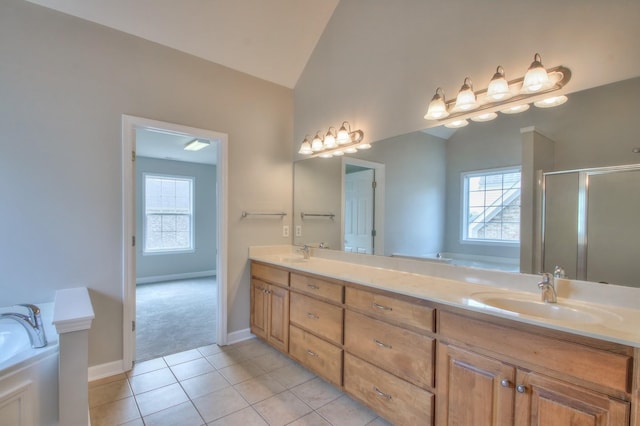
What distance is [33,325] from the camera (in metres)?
1.62

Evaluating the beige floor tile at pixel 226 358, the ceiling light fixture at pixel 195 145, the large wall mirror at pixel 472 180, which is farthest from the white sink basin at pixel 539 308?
the ceiling light fixture at pixel 195 145

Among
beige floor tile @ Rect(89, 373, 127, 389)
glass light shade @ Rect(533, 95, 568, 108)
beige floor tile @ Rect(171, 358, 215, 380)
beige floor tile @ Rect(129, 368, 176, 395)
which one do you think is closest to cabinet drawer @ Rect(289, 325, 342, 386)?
beige floor tile @ Rect(171, 358, 215, 380)

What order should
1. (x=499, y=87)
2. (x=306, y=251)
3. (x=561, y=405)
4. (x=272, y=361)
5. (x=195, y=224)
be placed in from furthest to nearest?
(x=195, y=224), (x=306, y=251), (x=272, y=361), (x=499, y=87), (x=561, y=405)

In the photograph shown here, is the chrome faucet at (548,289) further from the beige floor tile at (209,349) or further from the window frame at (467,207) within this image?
the beige floor tile at (209,349)

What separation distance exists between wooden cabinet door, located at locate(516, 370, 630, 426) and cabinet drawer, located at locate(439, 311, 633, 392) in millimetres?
48

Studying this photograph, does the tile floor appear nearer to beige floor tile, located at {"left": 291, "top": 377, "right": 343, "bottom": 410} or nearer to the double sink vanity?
beige floor tile, located at {"left": 291, "top": 377, "right": 343, "bottom": 410}

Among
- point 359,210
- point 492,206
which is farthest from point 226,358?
point 492,206

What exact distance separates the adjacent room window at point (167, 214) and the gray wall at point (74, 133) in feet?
12.2

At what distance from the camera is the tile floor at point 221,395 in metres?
1.86

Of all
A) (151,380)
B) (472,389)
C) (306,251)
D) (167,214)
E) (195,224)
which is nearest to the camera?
(472,389)

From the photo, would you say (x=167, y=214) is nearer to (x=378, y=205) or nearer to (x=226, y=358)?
(x=226, y=358)

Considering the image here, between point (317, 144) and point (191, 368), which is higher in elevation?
point (317, 144)

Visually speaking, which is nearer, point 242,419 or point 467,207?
point 242,419

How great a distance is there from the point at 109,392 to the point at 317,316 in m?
1.58
